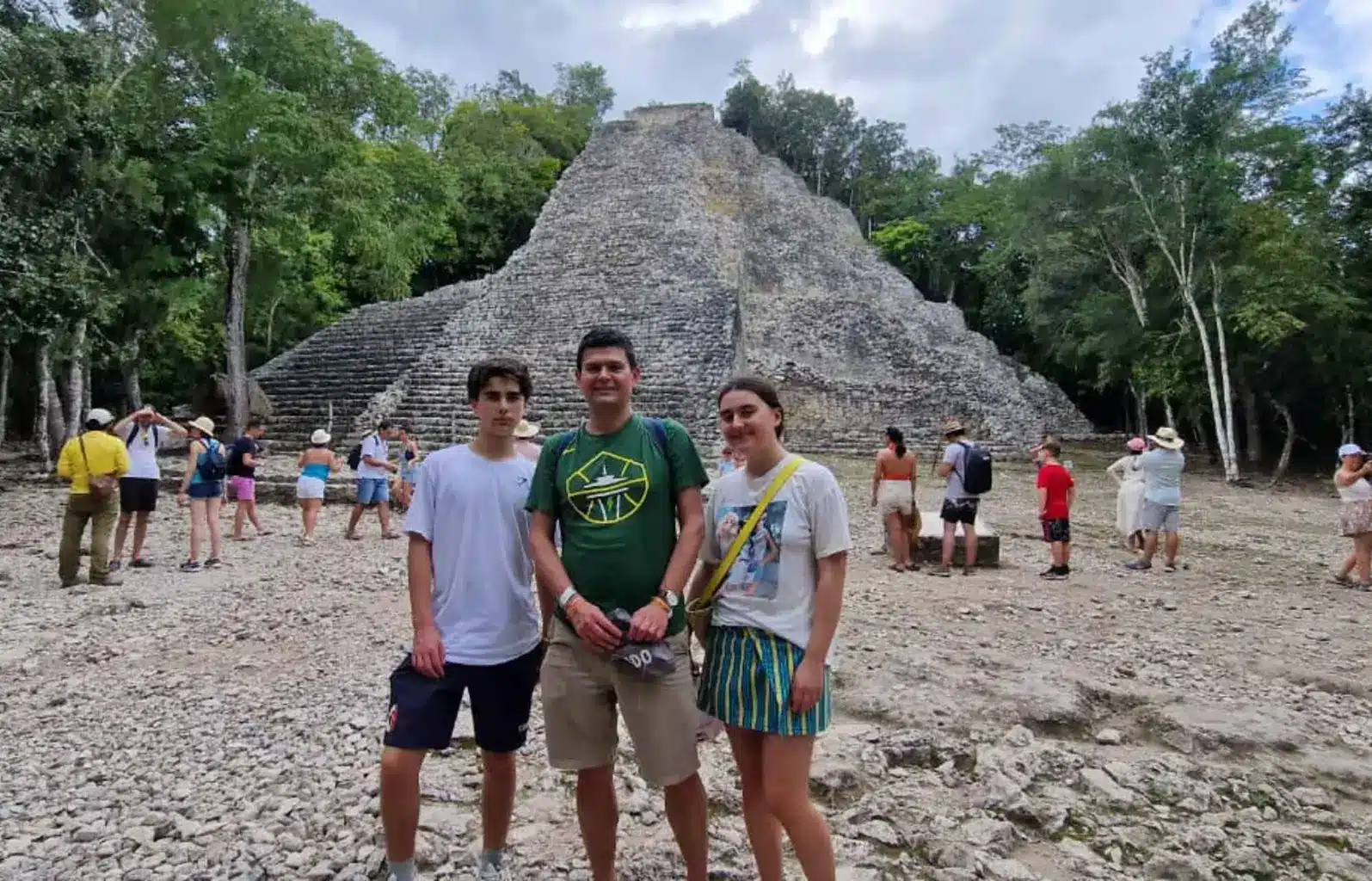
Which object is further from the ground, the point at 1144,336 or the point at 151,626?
the point at 1144,336

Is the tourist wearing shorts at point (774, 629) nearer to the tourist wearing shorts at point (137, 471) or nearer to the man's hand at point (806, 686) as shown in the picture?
the man's hand at point (806, 686)

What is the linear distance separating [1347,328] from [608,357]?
19.1m

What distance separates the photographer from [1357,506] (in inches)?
270

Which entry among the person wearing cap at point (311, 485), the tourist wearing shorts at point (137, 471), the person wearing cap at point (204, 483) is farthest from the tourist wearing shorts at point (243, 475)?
the tourist wearing shorts at point (137, 471)

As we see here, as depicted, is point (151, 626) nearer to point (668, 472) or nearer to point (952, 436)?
point (668, 472)

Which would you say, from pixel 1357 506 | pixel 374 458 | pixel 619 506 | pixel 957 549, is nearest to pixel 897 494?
pixel 957 549

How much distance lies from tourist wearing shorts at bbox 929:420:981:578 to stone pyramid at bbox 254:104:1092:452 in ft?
25.6

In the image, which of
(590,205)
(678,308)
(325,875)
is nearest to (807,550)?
(325,875)

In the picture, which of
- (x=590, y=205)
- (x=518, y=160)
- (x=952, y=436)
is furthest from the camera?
(x=518, y=160)

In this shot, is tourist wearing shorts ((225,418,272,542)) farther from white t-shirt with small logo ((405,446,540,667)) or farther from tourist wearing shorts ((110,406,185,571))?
white t-shirt with small logo ((405,446,540,667))

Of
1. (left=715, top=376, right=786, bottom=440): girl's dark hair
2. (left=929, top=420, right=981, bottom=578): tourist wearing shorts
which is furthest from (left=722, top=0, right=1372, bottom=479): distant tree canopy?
(left=715, top=376, right=786, bottom=440): girl's dark hair

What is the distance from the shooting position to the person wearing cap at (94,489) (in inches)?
230

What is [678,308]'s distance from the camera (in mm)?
19781

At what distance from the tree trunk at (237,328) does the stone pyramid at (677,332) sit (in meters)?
1.04
